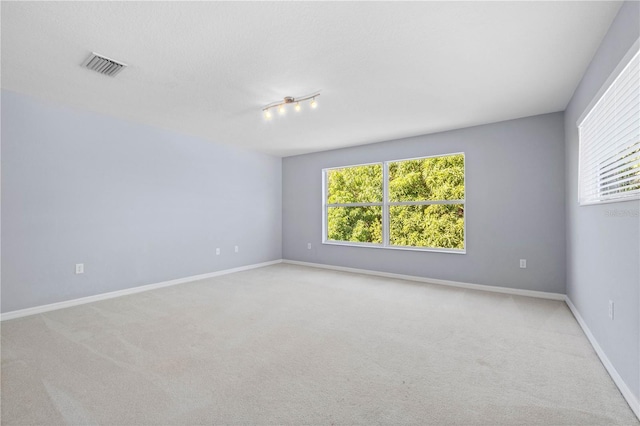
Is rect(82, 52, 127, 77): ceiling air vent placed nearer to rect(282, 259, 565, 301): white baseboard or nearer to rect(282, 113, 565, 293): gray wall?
rect(282, 113, 565, 293): gray wall

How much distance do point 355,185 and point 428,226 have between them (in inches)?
62.7

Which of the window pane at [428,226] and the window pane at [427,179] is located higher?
the window pane at [427,179]

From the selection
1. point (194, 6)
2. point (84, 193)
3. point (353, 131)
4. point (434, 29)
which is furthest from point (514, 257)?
point (84, 193)

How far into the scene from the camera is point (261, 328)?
113 inches

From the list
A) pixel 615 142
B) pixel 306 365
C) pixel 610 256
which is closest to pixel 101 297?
pixel 306 365

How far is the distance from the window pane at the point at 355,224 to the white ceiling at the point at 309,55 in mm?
2085

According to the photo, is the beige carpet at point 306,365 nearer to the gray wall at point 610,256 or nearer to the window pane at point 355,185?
the gray wall at point 610,256

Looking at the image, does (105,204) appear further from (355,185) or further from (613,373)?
(613,373)

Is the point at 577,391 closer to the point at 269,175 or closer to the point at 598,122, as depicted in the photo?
the point at 598,122

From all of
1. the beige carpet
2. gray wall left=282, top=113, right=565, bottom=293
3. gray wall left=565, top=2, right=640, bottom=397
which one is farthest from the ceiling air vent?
gray wall left=282, top=113, right=565, bottom=293

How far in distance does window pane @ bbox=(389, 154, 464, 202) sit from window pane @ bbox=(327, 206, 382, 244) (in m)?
0.50

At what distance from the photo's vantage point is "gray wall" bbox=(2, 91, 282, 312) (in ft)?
10.7

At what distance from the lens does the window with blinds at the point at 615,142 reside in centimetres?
177

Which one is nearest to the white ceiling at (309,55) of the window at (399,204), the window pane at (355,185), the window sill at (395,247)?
the window at (399,204)
